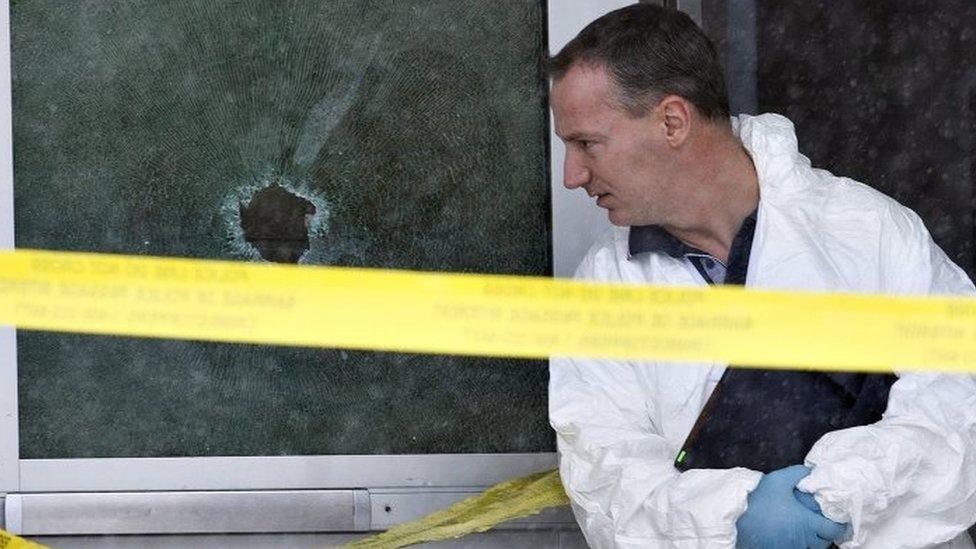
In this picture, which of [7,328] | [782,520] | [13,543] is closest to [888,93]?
[782,520]

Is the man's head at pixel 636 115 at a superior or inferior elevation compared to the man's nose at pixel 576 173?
superior

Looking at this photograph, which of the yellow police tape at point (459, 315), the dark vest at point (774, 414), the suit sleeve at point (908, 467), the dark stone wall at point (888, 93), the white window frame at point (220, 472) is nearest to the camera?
the yellow police tape at point (459, 315)

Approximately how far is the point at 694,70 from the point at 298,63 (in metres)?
1.15

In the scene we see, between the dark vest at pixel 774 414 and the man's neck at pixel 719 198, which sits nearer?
the dark vest at pixel 774 414

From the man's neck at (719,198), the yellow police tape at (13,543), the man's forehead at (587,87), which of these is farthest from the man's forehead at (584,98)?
the yellow police tape at (13,543)

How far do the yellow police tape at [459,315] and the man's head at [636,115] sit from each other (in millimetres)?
707

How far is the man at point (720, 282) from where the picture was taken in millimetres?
3176

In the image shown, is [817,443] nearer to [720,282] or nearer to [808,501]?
[808,501]

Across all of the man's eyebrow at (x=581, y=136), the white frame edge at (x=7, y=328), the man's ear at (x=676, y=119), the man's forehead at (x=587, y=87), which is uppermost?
the man's forehead at (x=587, y=87)

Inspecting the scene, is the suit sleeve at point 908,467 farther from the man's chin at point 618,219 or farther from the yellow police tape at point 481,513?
the yellow police tape at point 481,513

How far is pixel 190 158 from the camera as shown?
14.0ft

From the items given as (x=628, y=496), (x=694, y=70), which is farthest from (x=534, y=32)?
(x=628, y=496)

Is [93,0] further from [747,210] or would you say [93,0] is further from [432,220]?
[747,210]

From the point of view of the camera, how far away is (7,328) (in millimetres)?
4223
